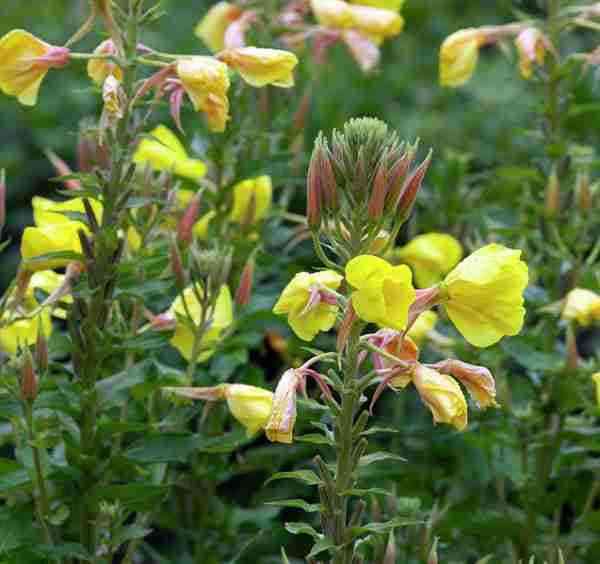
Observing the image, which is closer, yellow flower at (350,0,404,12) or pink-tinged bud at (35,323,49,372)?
pink-tinged bud at (35,323,49,372)

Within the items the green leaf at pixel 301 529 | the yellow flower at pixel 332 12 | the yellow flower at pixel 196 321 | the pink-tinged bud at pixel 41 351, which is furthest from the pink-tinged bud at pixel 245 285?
the yellow flower at pixel 332 12

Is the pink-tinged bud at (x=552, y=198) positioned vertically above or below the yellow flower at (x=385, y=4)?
below

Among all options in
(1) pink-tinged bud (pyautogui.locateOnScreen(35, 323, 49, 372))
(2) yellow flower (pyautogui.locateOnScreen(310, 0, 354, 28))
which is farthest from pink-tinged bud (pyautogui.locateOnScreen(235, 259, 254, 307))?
(2) yellow flower (pyautogui.locateOnScreen(310, 0, 354, 28))

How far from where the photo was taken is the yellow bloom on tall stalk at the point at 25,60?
1.89 meters

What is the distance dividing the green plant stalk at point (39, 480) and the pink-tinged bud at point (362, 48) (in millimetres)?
1225

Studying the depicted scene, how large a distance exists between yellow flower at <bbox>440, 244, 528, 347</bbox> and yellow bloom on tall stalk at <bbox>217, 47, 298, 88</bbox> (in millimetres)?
553

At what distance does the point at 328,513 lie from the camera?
1.62 m

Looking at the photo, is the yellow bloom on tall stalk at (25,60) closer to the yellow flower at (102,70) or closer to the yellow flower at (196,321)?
the yellow flower at (102,70)

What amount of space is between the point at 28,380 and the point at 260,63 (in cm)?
64

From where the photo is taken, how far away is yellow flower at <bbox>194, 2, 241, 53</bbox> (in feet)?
8.88

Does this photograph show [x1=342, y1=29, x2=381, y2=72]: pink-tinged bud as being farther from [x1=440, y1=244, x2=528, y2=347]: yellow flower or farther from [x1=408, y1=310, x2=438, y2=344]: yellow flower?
[x1=440, y1=244, x2=528, y2=347]: yellow flower

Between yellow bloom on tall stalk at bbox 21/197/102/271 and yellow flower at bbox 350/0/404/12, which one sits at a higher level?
yellow flower at bbox 350/0/404/12

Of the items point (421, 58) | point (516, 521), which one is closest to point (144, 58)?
point (516, 521)

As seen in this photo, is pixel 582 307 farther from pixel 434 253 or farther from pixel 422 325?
pixel 434 253
